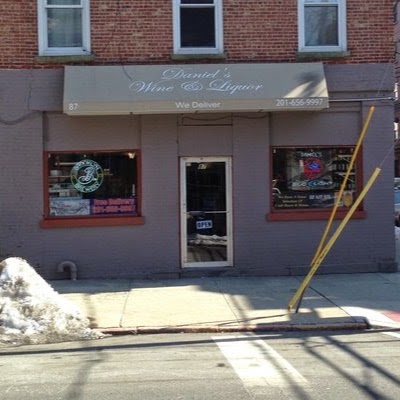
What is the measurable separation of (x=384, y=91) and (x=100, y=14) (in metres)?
5.58

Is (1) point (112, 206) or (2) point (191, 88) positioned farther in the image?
(1) point (112, 206)

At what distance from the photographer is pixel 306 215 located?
11.8 m

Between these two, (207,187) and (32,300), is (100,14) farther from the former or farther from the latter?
(32,300)

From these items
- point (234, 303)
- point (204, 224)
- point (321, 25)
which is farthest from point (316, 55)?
point (234, 303)

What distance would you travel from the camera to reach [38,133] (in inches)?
447

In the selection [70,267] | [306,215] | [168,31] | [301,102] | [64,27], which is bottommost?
[70,267]

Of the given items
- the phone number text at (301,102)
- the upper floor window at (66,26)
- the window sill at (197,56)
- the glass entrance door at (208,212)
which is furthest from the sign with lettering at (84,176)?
the phone number text at (301,102)

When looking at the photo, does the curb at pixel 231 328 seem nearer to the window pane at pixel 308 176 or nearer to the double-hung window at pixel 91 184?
the double-hung window at pixel 91 184

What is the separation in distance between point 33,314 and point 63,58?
5400 mm

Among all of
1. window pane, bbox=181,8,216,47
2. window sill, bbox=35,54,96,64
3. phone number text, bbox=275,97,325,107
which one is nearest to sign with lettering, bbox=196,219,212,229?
phone number text, bbox=275,97,325,107

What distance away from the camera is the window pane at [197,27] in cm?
1176

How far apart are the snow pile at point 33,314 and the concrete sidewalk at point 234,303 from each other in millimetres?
388

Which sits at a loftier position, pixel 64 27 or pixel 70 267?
pixel 64 27

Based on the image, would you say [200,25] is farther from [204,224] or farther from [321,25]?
[204,224]
